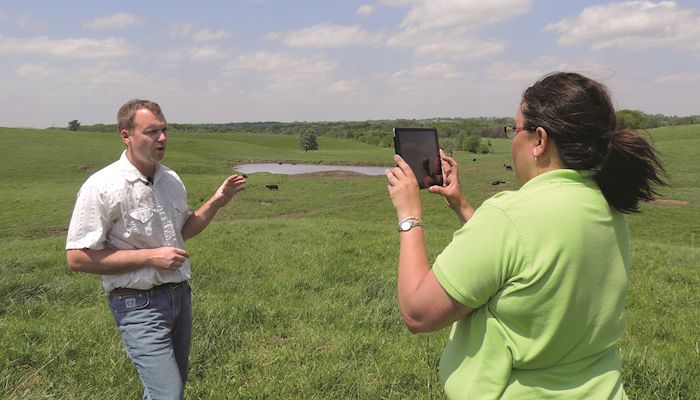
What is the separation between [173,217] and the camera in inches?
153

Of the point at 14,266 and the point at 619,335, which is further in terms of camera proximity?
the point at 14,266

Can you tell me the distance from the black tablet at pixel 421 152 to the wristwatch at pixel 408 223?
1.57 feet

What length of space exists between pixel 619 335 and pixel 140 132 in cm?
319

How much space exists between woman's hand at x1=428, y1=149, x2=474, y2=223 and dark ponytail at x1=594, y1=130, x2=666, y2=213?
895 millimetres

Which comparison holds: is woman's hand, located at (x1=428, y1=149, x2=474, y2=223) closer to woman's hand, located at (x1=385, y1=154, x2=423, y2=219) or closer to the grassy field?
woman's hand, located at (x1=385, y1=154, x2=423, y2=219)

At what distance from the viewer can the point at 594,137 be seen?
195 cm

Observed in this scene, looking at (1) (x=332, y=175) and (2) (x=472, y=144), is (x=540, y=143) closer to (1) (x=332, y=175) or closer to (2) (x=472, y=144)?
(1) (x=332, y=175)

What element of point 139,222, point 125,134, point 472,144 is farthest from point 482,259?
point 472,144

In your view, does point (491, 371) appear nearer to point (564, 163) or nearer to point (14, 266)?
point (564, 163)

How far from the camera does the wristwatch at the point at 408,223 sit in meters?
2.17

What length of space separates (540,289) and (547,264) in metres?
0.10

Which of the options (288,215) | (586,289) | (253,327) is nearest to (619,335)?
(586,289)

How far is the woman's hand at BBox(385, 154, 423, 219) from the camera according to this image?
223 centimetres

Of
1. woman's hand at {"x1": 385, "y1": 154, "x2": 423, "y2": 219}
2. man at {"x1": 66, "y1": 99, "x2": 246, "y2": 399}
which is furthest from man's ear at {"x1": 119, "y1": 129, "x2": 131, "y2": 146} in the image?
woman's hand at {"x1": 385, "y1": 154, "x2": 423, "y2": 219}
